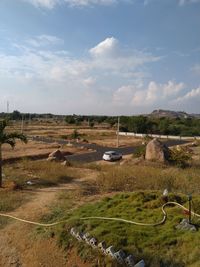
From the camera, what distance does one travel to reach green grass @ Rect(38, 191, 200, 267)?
9.05m

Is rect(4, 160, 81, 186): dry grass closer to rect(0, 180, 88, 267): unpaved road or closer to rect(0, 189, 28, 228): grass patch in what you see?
rect(0, 189, 28, 228): grass patch

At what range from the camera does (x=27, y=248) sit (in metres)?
11.3

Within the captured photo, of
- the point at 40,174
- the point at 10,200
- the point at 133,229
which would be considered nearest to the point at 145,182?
the point at 10,200

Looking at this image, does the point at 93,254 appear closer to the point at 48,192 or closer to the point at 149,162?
the point at 48,192

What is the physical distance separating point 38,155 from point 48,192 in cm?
2078

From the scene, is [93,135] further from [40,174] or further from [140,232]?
[140,232]

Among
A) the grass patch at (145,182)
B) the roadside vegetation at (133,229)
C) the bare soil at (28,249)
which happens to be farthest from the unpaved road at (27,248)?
the grass patch at (145,182)

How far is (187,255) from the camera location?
891 cm

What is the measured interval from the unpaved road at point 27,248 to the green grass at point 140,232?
0.38 meters

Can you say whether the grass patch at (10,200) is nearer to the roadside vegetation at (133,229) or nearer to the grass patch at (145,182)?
the roadside vegetation at (133,229)

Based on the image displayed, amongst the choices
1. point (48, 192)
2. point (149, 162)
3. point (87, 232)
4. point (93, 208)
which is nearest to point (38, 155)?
point (149, 162)

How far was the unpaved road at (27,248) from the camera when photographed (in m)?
10.2

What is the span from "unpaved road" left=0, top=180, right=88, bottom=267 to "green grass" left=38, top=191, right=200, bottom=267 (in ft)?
1.24

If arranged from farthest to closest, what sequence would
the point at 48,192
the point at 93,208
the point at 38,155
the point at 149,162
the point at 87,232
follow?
the point at 38,155 → the point at 149,162 → the point at 48,192 → the point at 93,208 → the point at 87,232
